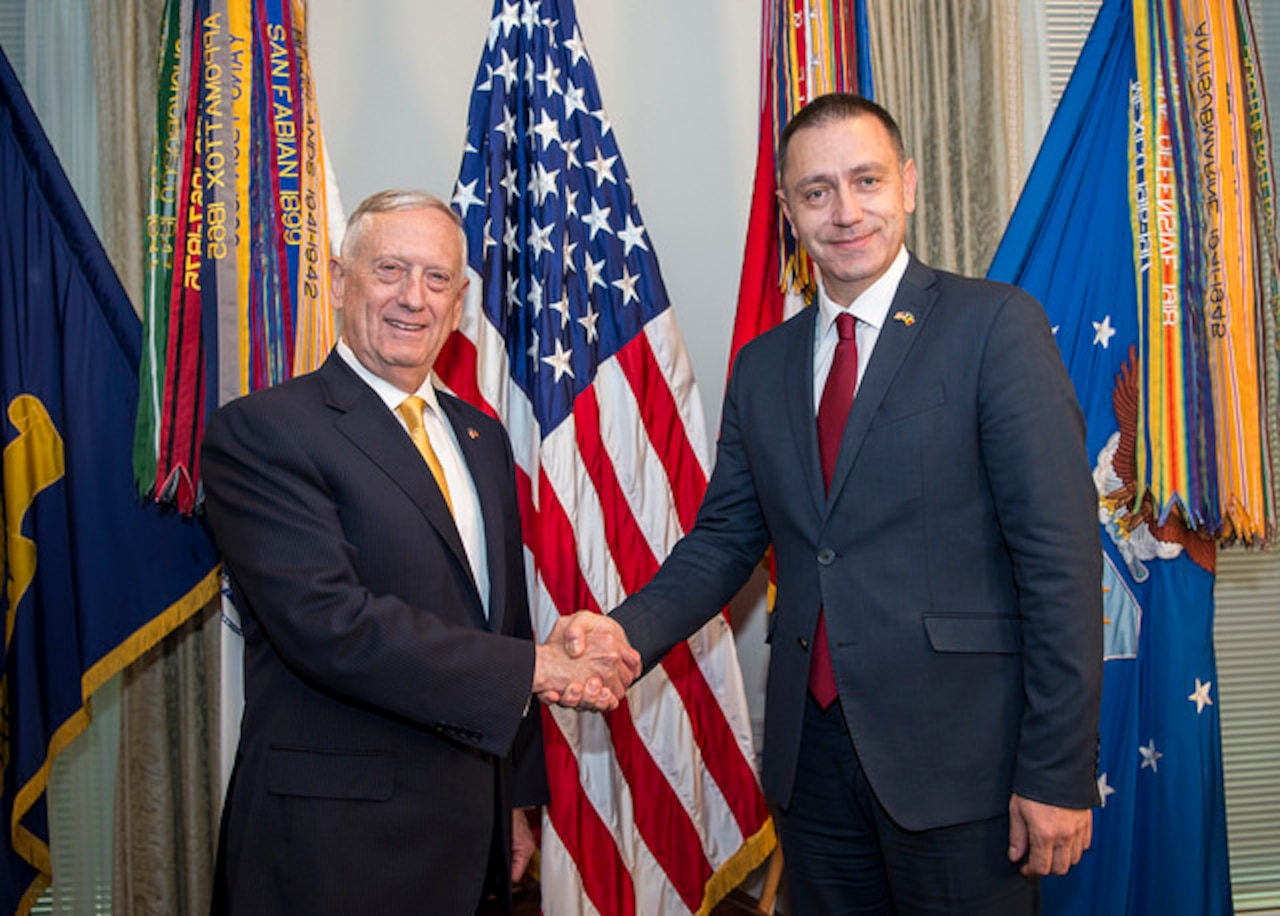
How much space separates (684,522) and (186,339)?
5.01ft

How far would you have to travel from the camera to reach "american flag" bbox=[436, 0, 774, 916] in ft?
9.02

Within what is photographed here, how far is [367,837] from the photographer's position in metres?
1.56

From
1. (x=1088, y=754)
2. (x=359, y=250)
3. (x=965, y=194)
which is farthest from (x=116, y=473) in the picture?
(x=965, y=194)

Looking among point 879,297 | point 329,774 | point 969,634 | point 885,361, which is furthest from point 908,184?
point 329,774

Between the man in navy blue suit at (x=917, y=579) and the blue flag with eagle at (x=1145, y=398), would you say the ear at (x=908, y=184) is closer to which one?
the man in navy blue suit at (x=917, y=579)

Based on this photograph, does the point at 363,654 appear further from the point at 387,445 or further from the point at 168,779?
the point at 168,779

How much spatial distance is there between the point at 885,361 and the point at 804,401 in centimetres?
18

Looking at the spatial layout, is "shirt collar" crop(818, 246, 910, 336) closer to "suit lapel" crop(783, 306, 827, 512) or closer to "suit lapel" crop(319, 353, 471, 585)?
"suit lapel" crop(783, 306, 827, 512)

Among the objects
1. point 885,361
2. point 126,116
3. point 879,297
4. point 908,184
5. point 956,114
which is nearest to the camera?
point 885,361

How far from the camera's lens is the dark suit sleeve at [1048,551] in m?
1.48

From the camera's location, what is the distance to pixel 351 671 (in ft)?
5.06

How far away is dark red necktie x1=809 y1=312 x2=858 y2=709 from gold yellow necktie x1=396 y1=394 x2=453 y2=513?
0.72 m

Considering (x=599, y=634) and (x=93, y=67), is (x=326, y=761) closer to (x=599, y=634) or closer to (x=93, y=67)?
(x=599, y=634)

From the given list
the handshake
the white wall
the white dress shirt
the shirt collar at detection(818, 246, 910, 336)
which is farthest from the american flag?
the shirt collar at detection(818, 246, 910, 336)
